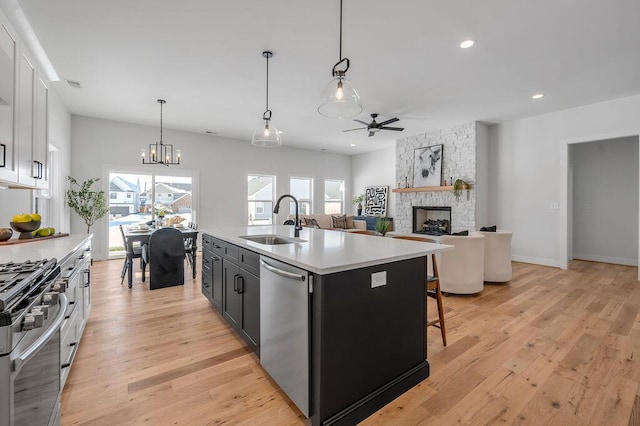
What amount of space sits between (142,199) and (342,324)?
6415mm

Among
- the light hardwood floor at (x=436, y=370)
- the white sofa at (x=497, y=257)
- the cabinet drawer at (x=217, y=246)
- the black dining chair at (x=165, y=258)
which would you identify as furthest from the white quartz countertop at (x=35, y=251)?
the white sofa at (x=497, y=257)

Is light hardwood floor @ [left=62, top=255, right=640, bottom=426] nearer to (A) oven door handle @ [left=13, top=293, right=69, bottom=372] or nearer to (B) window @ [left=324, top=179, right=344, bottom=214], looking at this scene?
(A) oven door handle @ [left=13, top=293, right=69, bottom=372]

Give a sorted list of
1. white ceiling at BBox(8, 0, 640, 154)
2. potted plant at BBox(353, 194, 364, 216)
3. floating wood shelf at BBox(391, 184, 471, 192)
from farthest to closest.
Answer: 1. potted plant at BBox(353, 194, 364, 216)
2. floating wood shelf at BBox(391, 184, 471, 192)
3. white ceiling at BBox(8, 0, 640, 154)

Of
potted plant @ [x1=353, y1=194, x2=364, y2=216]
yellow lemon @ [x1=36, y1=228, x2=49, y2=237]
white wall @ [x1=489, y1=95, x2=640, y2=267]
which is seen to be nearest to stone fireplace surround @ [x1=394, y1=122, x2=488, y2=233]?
white wall @ [x1=489, y1=95, x2=640, y2=267]

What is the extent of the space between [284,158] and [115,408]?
723 centimetres

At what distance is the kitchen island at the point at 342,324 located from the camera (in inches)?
57.7

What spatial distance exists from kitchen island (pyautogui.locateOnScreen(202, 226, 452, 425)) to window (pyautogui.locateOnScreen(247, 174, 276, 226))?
586 cm

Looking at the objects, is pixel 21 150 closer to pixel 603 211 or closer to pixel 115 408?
pixel 115 408

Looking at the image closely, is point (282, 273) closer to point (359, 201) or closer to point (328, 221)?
point (328, 221)

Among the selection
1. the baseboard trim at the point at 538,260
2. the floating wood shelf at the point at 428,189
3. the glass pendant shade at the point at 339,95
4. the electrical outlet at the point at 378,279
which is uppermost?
the glass pendant shade at the point at 339,95

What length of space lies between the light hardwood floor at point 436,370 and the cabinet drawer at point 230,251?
0.72 m

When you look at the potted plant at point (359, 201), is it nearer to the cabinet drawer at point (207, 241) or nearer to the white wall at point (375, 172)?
the white wall at point (375, 172)

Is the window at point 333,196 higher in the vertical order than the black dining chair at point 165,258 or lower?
higher

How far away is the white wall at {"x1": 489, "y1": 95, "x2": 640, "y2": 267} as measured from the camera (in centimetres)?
483
